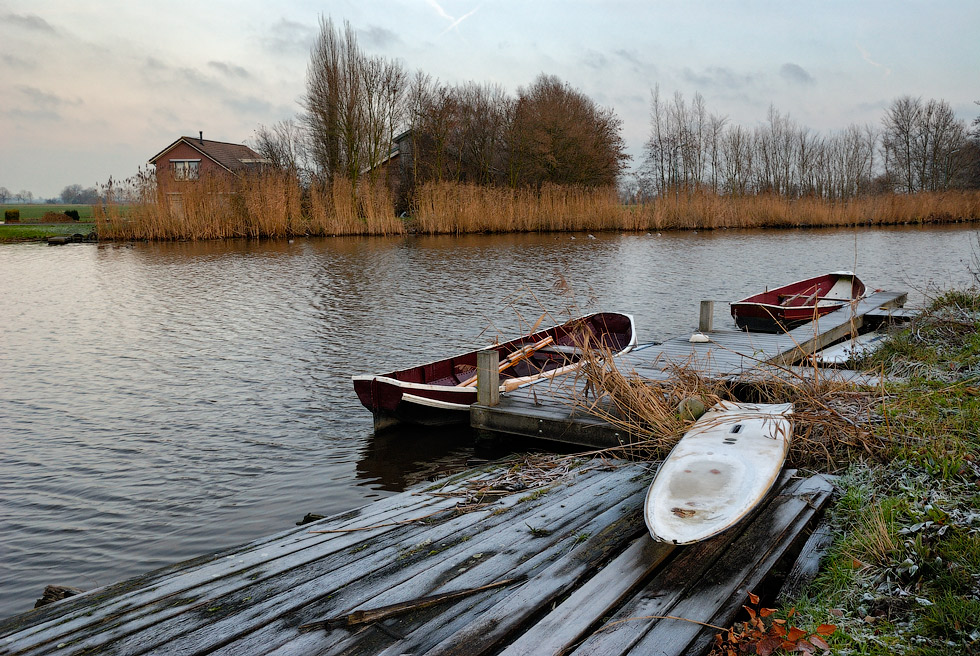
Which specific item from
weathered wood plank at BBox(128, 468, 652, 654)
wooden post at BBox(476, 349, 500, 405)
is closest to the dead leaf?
weathered wood plank at BBox(128, 468, 652, 654)

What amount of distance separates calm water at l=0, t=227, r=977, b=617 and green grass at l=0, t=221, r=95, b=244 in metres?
11.6

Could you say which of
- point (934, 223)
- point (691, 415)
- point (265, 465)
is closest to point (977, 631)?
point (691, 415)

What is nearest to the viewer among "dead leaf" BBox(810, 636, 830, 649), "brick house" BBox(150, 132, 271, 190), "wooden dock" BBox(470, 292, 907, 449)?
"dead leaf" BBox(810, 636, 830, 649)

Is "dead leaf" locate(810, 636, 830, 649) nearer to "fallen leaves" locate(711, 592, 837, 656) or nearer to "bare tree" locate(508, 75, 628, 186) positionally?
"fallen leaves" locate(711, 592, 837, 656)

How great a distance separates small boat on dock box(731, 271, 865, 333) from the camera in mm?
10922

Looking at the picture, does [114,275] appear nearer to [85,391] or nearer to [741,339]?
[85,391]

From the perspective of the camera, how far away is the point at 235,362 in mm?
10336

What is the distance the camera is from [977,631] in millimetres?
2305

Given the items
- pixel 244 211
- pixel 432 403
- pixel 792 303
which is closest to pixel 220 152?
pixel 244 211

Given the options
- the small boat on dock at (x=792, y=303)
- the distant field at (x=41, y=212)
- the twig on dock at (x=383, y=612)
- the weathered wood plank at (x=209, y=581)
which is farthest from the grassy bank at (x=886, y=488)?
the distant field at (x=41, y=212)

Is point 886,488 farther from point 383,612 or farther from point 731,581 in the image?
point 383,612

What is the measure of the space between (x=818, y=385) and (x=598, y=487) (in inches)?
81.4

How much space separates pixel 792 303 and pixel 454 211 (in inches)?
896

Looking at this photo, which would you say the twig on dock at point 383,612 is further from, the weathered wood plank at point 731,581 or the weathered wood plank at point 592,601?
the weathered wood plank at point 731,581
